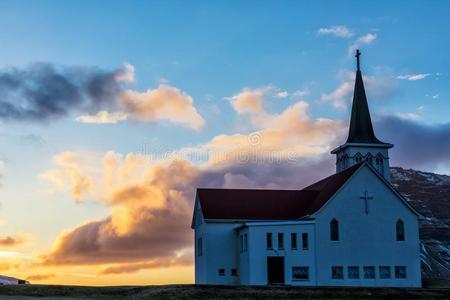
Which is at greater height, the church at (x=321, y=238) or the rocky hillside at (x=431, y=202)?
the rocky hillside at (x=431, y=202)

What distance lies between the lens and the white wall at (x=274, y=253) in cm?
6184

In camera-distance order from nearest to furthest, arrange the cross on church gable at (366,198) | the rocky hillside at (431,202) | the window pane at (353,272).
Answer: the window pane at (353,272)
the cross on church gable at (366,198)
the rocky hillside at (431,202)

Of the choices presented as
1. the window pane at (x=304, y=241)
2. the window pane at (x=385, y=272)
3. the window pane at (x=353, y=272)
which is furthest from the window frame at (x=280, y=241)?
the window pane at (x=385, y=272)

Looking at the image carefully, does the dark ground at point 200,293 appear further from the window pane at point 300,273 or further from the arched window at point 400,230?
the arched window at point 400,230

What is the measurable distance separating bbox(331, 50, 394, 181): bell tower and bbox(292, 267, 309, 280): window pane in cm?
3193

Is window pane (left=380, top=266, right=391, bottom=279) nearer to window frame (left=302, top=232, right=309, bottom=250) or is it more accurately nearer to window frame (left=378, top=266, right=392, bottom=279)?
window frame (left=378, top=266, right=392, bottom=279)

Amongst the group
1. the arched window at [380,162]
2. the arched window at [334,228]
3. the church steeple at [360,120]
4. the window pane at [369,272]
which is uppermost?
the church steeple at [360,120]

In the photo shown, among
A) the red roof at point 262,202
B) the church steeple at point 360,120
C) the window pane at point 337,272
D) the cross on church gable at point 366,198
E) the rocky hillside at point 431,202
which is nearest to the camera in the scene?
the window pane at point 337,272

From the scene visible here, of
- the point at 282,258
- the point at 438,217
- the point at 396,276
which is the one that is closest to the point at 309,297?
the point at 282,258

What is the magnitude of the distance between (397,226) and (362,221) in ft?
11.1

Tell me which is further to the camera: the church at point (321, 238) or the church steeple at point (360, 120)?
the church steeple at point (360, 120)

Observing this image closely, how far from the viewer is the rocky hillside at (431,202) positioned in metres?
130

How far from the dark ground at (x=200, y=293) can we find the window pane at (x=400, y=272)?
11.0 m

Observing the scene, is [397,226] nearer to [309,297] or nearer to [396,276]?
[396,276]
